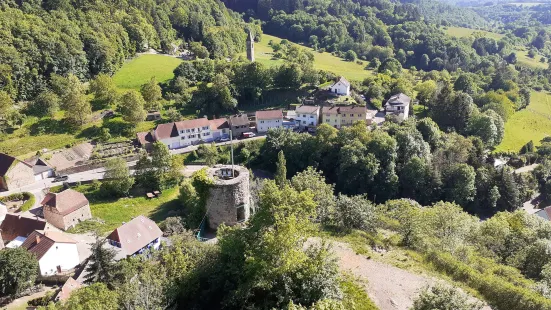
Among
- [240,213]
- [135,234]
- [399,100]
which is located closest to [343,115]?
[399,100]

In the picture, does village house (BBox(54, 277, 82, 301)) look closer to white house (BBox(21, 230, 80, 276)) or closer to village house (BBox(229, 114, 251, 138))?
white house (BBox(21, 230, 80, 276))

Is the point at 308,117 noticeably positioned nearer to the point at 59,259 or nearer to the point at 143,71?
the point at 143,71

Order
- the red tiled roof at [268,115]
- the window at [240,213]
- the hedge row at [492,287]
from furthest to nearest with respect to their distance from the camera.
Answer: the red tiled roof at [268,115]
the window at [240,213]
the hedge row at [492,287]

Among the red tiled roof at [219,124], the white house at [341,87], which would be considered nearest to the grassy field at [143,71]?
the red tiled roof at [219,124]

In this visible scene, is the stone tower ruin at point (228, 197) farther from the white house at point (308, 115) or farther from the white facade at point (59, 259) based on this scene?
the white house at point (308, 115)

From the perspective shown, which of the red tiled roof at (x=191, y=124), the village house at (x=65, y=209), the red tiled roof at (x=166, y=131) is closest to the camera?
the village house at (x=65, y=209)

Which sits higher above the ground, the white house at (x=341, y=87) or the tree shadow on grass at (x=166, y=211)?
the white house at (x=341, y=87)

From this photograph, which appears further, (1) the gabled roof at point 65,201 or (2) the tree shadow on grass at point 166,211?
(2) the tree shadow on grass at point 166,211
